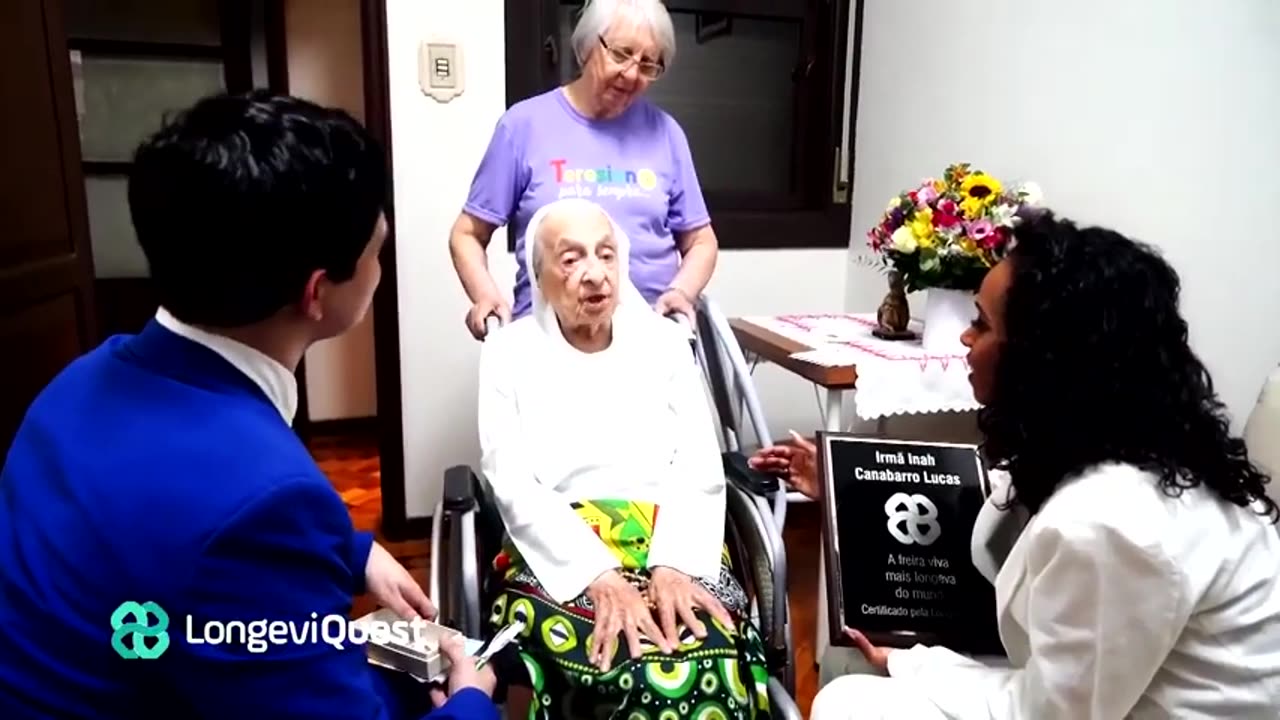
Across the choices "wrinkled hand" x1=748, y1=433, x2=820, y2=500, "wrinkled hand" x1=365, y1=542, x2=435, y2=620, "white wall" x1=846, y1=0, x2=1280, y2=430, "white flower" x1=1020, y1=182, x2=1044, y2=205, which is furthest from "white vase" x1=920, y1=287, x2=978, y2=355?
"wrinkled hand" x1=365, y1=542, x2=435, y2=620

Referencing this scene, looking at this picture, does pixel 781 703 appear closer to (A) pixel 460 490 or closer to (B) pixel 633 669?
(B) pixel 633 669

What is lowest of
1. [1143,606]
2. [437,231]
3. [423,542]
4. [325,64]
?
[423,542]

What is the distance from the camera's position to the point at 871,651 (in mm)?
1350

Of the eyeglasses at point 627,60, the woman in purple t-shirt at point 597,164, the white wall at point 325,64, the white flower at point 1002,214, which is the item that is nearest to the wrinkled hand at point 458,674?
the woman in purple t-shirt at point 597,164

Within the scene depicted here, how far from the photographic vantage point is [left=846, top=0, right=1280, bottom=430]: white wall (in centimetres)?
177

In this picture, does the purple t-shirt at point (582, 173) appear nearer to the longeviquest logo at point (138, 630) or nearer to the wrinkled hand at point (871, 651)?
the wrinkled hand at point (871, 651)

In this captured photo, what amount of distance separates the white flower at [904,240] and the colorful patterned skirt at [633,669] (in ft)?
2.99

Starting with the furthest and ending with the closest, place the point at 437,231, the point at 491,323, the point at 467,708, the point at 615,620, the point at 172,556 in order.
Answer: the point at 437,231 < the point at 491,323 < the point at 615,620 < the point at 467,708 < the point at 172,556

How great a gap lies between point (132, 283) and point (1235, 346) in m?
3.55

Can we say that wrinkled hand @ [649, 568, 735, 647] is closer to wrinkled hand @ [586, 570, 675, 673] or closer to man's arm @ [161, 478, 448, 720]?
wrinkled hand @ [586, 570, 675, 673]

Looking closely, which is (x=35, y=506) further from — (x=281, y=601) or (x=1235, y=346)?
(x=1235, y=346)

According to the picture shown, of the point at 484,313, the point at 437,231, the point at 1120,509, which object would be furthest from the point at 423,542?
the point at 1120,509

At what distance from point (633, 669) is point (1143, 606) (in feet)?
2.09

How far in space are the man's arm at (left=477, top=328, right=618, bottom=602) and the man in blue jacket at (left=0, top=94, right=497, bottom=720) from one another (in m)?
0.61
